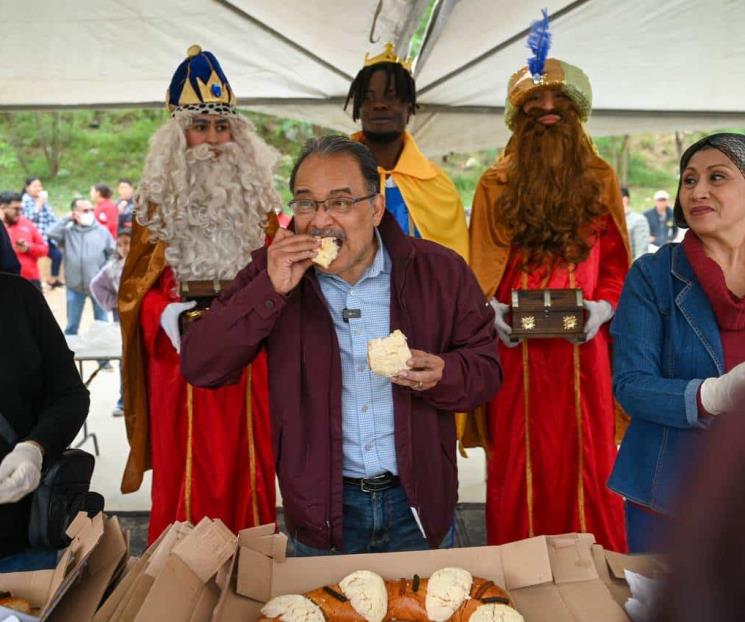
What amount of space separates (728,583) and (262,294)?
4.88 ft

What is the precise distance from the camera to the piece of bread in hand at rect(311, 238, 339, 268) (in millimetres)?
1883

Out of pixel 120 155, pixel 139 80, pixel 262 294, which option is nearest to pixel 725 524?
pixel 262 294

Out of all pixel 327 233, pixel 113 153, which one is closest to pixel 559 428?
pixel 327 233

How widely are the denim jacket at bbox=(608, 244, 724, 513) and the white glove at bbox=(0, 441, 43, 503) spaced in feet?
5.14

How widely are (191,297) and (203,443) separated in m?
0.66

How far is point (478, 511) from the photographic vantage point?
4465 millimetres

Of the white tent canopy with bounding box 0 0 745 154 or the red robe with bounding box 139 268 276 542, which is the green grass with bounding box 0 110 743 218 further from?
the red robe with bounding box 139 268 276 542

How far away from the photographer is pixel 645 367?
204cm

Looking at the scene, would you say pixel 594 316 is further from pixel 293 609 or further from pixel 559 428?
pixel 293 609

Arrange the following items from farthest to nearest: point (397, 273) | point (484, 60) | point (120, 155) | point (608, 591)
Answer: point (120, 155) < point (484, 60) < point (397, 273) < point (608, 591)

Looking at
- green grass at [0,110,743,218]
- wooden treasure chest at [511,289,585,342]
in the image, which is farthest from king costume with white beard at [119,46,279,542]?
green grass at [0,110,743,218]

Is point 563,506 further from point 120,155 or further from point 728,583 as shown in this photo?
point 120,155

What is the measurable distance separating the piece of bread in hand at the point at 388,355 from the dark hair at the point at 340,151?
18.0 inches

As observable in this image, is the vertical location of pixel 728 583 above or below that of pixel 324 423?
above
